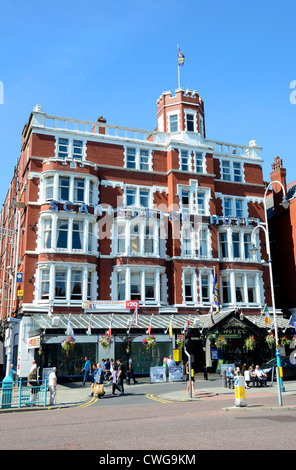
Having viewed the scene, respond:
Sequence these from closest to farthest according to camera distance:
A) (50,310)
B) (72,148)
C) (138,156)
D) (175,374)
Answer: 1. (175,374)
2. (50,310)
3. (72,148)
4. (138,156)

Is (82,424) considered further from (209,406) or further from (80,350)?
(80,350)

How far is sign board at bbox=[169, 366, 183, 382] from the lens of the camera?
30.5 metres

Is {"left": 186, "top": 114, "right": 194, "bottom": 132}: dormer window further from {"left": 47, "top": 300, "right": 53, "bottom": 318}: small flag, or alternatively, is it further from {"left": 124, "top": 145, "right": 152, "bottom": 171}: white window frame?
{"left": 47, "top": 300, "right": 53, "bottom": 318}: small flag

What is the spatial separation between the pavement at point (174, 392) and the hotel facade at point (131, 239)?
3.56m

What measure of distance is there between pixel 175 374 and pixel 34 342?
10.1 metres

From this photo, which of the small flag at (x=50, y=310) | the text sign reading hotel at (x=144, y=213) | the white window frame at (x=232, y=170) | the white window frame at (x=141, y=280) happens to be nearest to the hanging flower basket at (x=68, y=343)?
the small flag at (x=50, y=310)

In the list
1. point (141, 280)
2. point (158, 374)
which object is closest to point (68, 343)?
point (158, 374)

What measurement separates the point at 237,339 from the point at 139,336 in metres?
8.23

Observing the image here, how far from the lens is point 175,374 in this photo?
3058cm

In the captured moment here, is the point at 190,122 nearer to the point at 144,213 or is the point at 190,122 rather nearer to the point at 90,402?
the point at 144,213

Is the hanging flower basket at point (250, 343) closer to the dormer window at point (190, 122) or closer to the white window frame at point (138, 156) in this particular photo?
the white window frame at point (138, 156)

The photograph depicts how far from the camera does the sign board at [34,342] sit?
29964 millimetres

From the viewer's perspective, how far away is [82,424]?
1426 centimetres

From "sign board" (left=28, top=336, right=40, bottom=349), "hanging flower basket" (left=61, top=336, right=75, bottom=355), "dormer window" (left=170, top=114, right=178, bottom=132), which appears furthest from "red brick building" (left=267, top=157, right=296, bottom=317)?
"sign board" (left=28, top=336, right=40, bottom=349)
